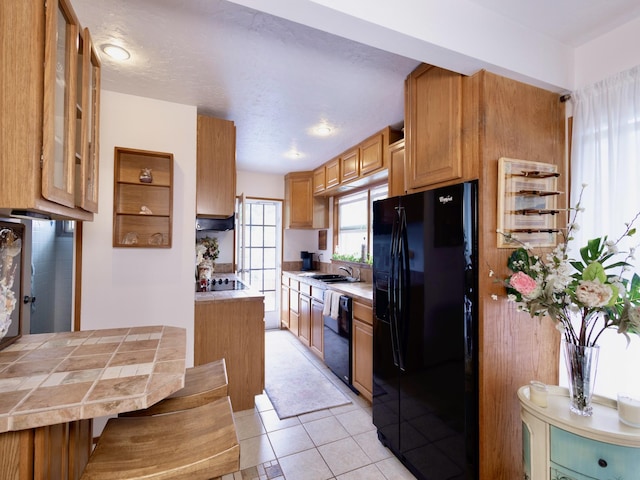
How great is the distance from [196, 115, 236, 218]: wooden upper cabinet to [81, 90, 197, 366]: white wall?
0.14 metres

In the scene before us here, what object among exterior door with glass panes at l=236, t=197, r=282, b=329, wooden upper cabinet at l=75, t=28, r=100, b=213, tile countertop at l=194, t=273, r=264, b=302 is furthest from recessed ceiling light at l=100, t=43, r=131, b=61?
exterior door with glass panes at l=236, t=197, r=282, b=329

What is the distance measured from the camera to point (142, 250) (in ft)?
7.63

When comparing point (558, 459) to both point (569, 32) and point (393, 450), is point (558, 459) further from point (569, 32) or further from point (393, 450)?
point (569, 32)

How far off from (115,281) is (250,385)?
1.36m

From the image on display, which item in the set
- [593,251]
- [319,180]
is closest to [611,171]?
[593,251]

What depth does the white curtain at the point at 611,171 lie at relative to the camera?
1491mm

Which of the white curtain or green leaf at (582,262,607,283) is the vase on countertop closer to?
green leaf at (582,262,607,283)

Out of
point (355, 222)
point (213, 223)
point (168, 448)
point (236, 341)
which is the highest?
point (355, 222)

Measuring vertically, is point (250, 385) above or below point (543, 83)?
below

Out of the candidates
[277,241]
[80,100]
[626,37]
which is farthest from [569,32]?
[277,241]

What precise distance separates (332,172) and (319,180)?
0.47m

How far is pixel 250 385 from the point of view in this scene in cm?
260

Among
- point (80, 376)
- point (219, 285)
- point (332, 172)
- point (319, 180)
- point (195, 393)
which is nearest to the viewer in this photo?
point (80, 376)

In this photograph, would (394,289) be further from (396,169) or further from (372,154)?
(372,154)
